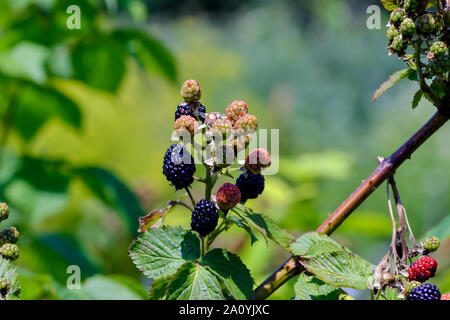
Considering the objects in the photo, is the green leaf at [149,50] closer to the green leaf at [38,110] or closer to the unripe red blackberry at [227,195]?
the green leaf at [38,110]

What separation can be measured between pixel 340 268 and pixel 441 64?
0.22m

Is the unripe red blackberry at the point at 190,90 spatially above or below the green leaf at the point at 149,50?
below

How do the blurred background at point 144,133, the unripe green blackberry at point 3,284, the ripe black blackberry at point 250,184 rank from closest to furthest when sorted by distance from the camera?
the unripe green blackberry at point 3,284
the ripe black blackberry at point 250,184
the blurred background at point 144,133

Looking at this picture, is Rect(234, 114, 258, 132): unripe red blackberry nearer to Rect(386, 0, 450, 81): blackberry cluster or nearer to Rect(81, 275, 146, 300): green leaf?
Rect(386, 0, 450, 81): blackberry cluster

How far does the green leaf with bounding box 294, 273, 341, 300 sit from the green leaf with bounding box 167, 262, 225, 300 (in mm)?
106

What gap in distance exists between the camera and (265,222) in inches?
21.4

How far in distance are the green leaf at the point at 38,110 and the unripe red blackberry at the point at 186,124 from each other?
1.15 metres

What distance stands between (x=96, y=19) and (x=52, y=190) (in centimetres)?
52

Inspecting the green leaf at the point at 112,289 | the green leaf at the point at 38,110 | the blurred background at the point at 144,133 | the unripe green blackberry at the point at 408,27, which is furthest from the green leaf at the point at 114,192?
the unripe green blackberry at the point at 408,27

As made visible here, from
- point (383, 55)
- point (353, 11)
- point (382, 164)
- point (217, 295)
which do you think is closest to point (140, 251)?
point (217, 295)

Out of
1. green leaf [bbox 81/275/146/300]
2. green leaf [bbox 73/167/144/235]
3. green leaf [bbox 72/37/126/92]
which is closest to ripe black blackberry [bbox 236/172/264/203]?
green leaf [bbox 81/275/146/300]

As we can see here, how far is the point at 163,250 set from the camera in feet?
1.64

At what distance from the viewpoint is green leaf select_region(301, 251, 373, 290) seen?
0.49 meters

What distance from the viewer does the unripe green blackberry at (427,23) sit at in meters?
0.48
